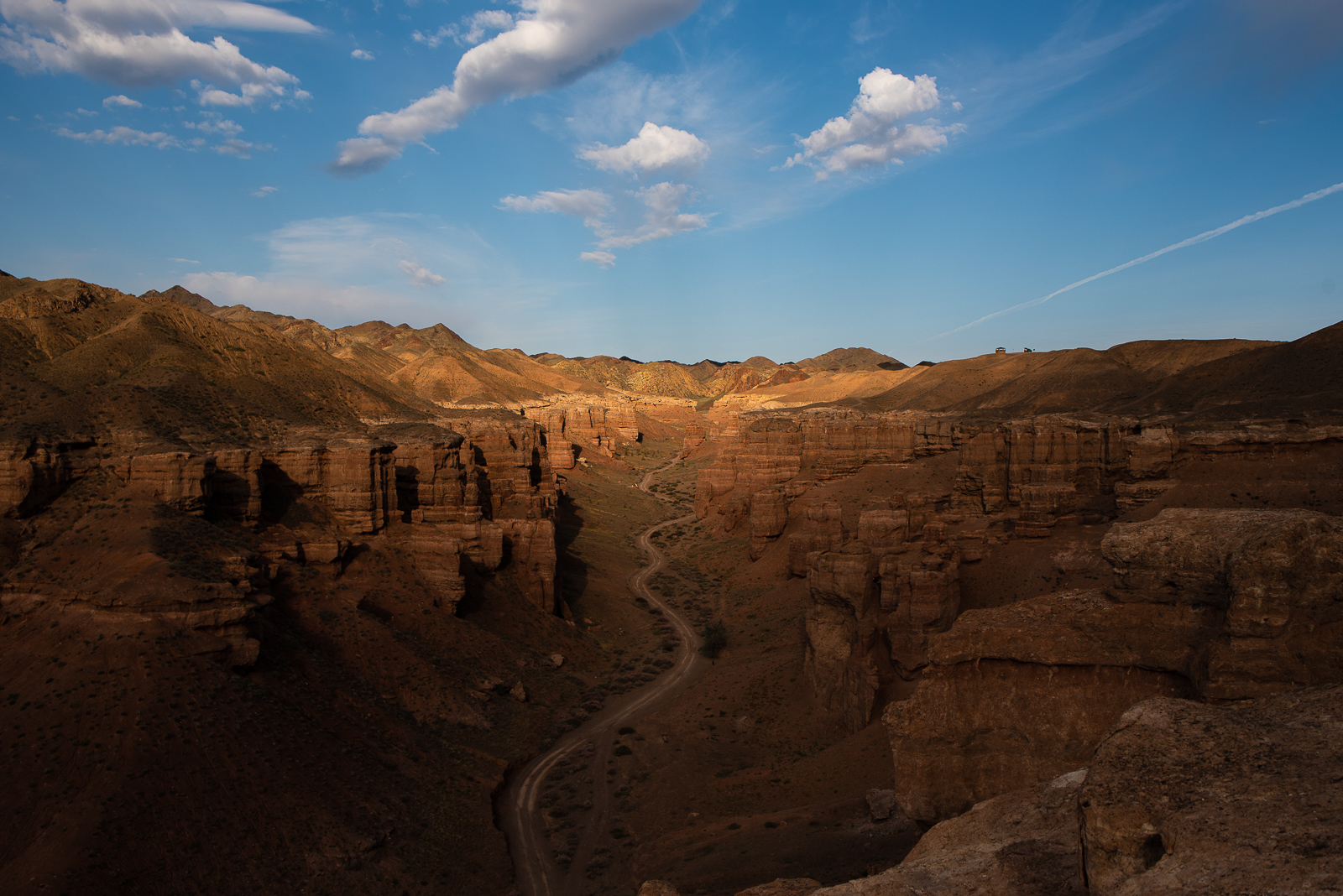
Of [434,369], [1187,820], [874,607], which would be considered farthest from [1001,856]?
[434,369]

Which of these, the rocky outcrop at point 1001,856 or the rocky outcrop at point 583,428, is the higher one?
the rocky outcrop at point 583,428

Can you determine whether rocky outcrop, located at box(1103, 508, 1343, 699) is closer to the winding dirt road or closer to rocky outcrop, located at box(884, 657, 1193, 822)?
rocky outcrop, located at box(884, 657, 1193, 822)

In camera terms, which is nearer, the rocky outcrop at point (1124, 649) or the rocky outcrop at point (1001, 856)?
the rocky outcrop at point (1001, 856)

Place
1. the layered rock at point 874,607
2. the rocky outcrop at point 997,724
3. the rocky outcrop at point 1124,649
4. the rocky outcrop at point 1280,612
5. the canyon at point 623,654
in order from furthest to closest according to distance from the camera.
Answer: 1. the layered rock at point 874,607
2. the rocky outcrop at point 997,724
3. the rocky outcrop at point 1124,649
4. the rocky outcrop at point 1280,612
5. the canyon at point 623,654

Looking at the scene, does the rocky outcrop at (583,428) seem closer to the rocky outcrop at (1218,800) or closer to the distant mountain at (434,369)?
the distant mountain at (434,369)

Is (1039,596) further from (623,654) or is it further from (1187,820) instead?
(623,654)

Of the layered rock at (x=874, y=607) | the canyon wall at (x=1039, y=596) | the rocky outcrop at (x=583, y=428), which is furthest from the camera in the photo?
the rocky outcrop at (x=583, y=428)

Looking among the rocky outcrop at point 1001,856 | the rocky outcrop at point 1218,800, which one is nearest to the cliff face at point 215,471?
the rocky outcrop at point 1001,856

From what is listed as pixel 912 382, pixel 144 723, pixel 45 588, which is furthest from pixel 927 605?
pixel 912 382
